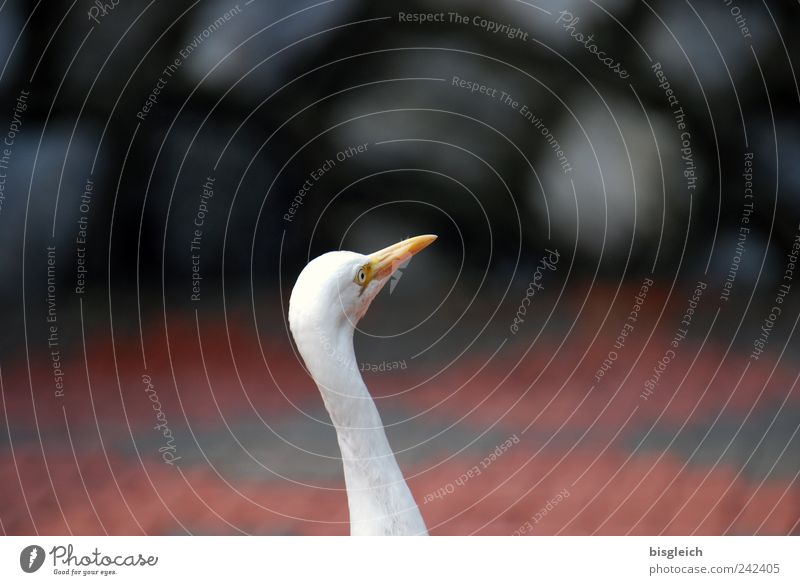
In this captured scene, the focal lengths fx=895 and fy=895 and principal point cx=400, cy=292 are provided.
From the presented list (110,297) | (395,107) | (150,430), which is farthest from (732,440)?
(110,297)

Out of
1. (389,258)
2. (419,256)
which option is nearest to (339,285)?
(389,258)

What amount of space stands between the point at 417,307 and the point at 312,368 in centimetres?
81

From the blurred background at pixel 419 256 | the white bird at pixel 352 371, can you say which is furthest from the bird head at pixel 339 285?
the blurred background at pixel 419 256

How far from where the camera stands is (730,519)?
5.16ft

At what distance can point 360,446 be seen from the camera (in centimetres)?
109

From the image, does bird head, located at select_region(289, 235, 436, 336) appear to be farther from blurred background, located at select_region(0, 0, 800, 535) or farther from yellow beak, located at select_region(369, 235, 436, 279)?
blurred background, located at select_region(0, 0, 800, 535)

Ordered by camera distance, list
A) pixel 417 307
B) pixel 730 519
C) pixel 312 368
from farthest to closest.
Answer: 1. pixel 417 307
2. pixel 730 519
3. pixel 312 368

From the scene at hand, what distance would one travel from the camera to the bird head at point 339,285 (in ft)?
3.36

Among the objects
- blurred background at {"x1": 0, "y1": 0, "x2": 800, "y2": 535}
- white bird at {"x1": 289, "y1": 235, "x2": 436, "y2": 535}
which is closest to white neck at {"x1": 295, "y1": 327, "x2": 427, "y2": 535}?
white bird at {"x1": 289, "y1": 235, "x2": 436, "y2": 535}

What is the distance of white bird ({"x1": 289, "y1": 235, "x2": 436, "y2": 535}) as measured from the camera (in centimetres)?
103

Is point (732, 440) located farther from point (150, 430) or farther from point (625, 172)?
point (150, 430)

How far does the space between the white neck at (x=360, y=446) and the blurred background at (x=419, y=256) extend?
0.46 m

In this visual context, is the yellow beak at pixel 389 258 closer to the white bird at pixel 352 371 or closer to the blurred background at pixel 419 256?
the white bird at pixel 352 371

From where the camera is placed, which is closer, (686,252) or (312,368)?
(312,368)
